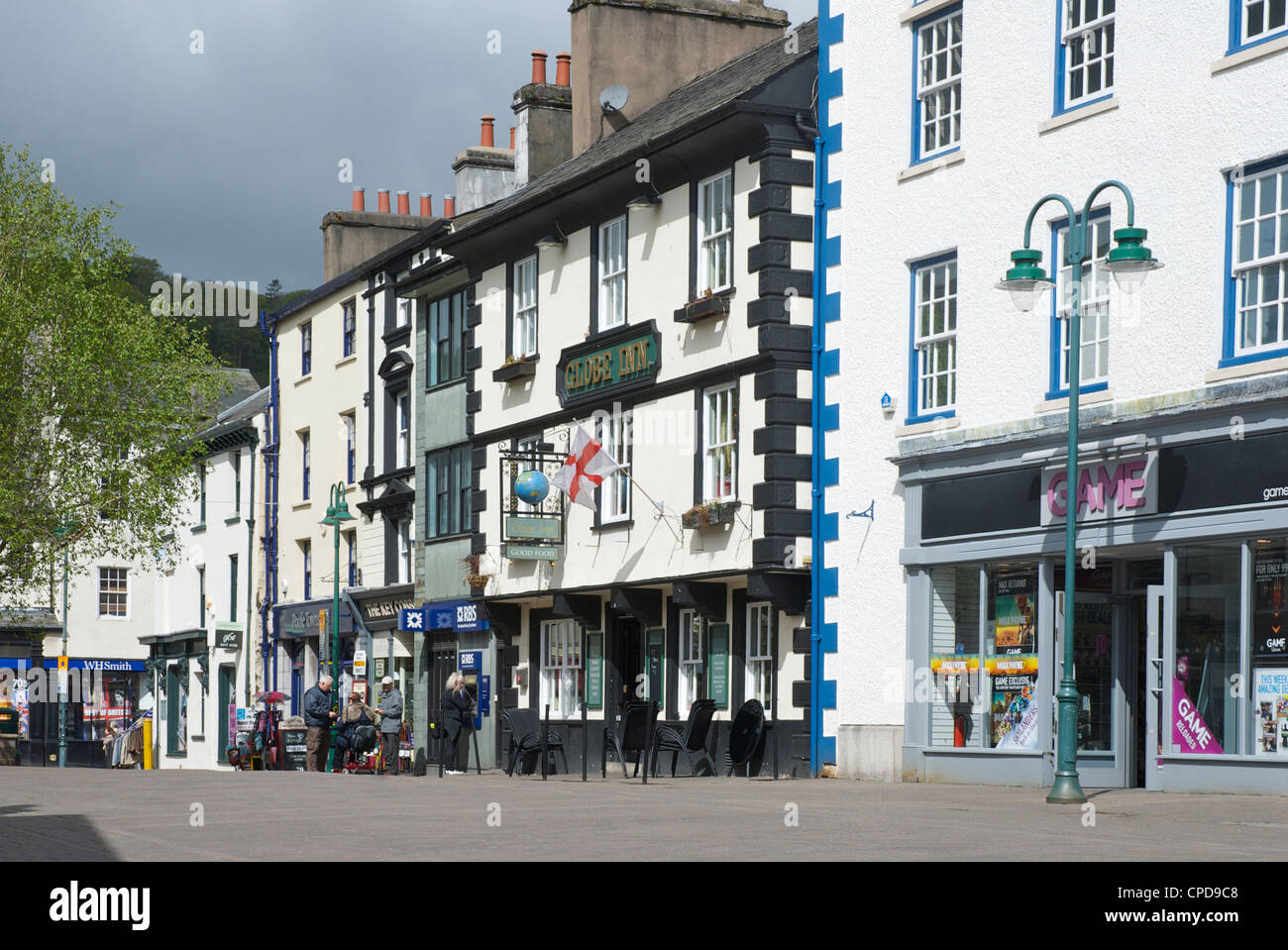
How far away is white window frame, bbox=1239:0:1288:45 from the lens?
1791cm

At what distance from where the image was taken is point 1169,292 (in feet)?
62.0

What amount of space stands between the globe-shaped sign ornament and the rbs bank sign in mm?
10962

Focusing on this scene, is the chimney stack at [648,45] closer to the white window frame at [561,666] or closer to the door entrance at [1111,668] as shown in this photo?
the white window frame at [561,666]

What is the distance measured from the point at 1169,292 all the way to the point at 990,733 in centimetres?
551

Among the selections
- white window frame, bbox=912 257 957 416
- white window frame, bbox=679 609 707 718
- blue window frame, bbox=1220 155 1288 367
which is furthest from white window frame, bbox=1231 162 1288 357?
white window frame, bbox=679 609 707 718

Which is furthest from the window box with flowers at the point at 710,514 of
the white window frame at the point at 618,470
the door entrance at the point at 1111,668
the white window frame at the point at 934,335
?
the door entrance at the point at 1111,668

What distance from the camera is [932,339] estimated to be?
22.1m

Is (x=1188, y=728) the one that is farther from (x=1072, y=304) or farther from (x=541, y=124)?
(x=541, y=124)

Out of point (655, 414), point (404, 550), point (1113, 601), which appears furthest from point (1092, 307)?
point (404, 550)

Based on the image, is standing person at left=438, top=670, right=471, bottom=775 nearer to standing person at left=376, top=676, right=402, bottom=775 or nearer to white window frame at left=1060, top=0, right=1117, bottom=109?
standing person at left=376, top=676, right=402, bottom=775

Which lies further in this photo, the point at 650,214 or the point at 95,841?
the point at 650,214

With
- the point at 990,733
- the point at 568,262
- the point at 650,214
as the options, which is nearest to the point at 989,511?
the point at 990,733

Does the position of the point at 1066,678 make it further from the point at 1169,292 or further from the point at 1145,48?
the point at 1145,48
